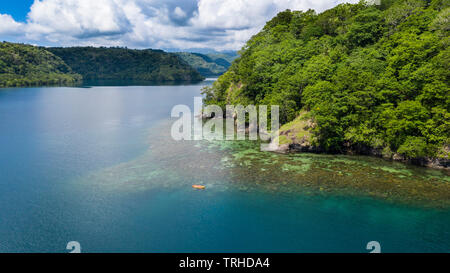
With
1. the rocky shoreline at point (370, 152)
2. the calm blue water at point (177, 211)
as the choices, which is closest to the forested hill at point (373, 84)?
the rocky shoreline at point (370, 152)

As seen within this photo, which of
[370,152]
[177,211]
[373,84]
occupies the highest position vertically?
[373,84]

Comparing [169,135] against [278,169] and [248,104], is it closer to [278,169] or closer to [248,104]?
[248,104]

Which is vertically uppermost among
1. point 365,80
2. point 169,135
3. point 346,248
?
point 365,80

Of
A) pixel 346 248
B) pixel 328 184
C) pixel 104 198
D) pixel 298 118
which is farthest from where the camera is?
pixel 298 118

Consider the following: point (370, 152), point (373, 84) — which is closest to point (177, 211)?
point (370, 152)

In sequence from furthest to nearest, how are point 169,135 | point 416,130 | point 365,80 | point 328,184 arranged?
point 169,135
point 365,80
point 416,130
point 328,184

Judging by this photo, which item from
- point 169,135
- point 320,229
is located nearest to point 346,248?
point 320,229

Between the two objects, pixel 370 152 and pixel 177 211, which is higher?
pixel 370 152

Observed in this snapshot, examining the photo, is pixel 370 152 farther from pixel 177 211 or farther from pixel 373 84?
pixel 177 211
